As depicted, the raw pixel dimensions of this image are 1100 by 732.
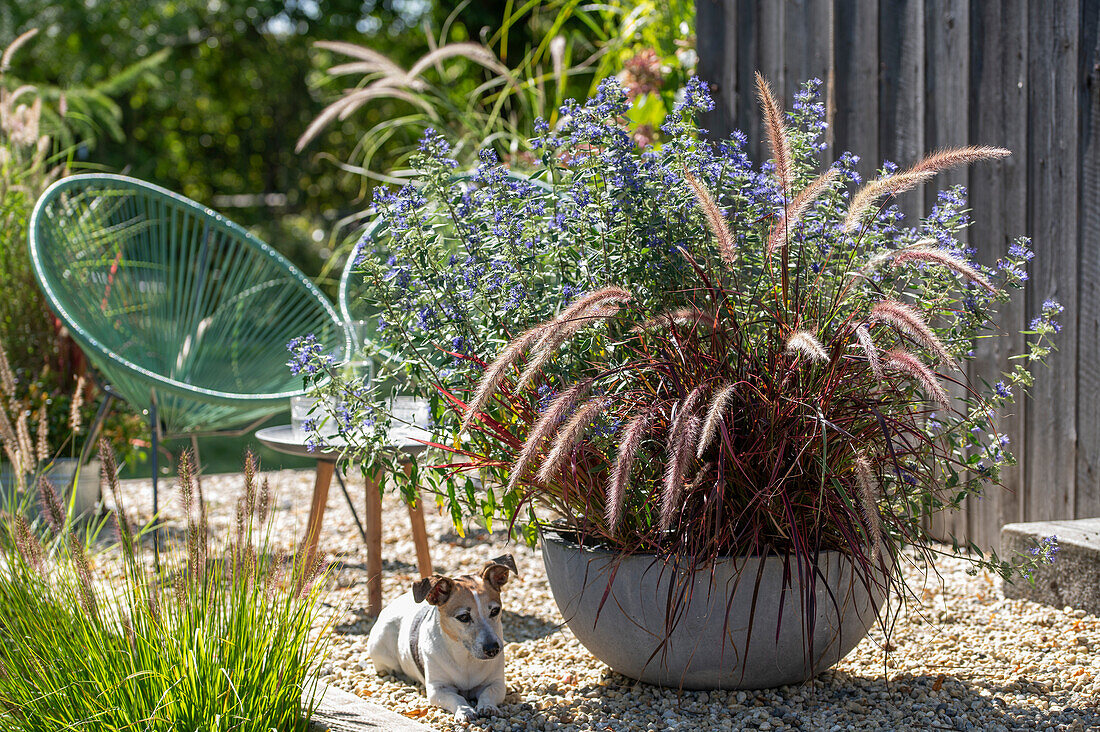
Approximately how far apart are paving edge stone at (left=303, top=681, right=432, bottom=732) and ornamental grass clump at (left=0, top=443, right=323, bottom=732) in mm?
48

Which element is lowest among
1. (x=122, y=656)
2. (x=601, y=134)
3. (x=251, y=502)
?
(x=122, y=656)

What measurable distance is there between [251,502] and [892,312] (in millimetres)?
939

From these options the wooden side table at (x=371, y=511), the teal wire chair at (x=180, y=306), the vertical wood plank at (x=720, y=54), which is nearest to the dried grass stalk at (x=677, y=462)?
the wooden side table at (x=371, y=511)

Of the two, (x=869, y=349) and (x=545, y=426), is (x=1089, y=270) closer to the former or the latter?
(x=869, y=349)

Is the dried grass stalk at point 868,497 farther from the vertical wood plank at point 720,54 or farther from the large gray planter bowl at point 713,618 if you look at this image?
the vertical wood plank at point 720,54

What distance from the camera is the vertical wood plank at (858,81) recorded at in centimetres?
300

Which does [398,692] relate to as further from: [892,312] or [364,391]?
[892,312]

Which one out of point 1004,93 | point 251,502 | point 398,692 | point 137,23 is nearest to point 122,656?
point 251,502

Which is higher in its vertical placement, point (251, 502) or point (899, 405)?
point (899, 405)

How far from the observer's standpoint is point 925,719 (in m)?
1.70

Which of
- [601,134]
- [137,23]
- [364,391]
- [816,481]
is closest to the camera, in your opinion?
[816,481]

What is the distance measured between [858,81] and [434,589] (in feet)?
6.92

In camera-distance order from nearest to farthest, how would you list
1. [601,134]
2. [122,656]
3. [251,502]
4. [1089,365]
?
[251,502] < [122,656] < [601,134] < [1089,365]

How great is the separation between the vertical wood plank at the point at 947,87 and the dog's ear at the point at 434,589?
4.94 ft
